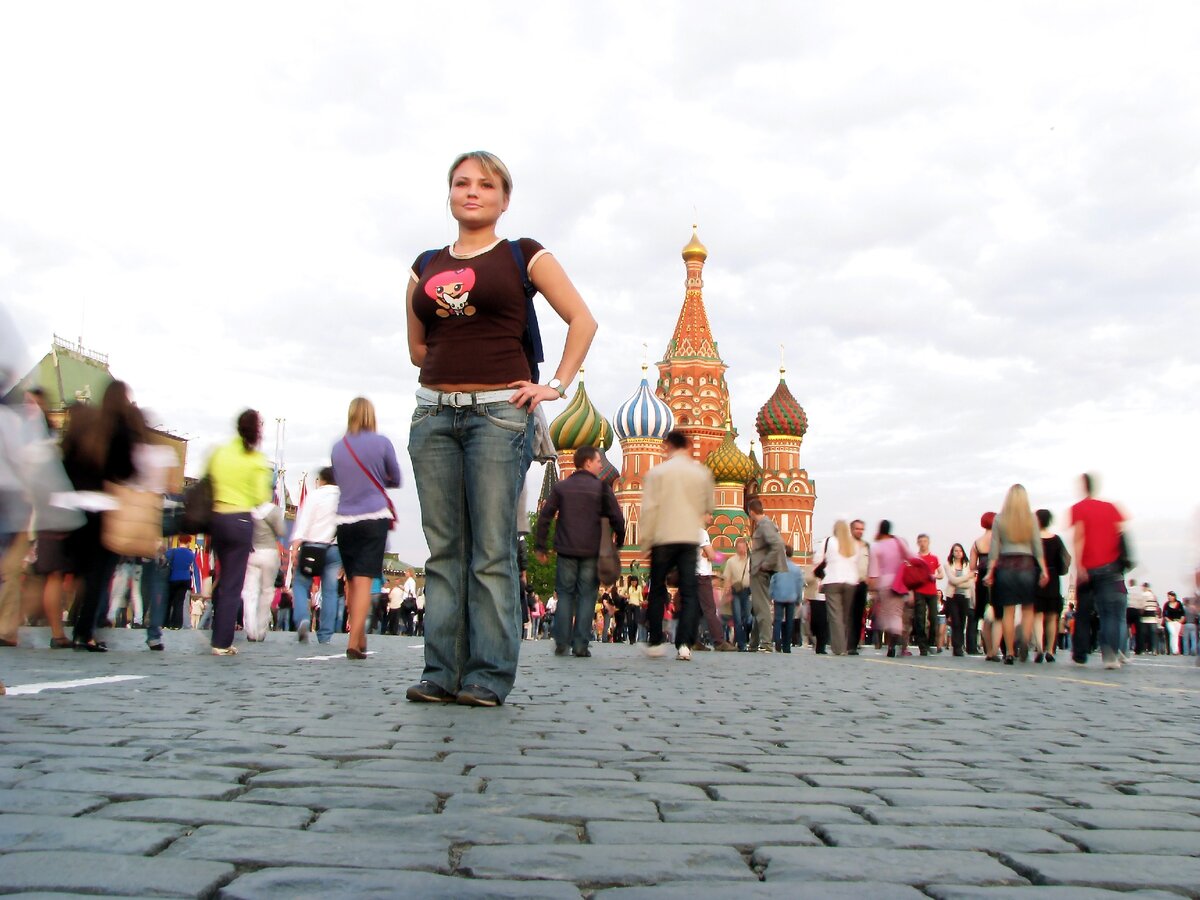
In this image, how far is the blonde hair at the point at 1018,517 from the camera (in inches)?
555

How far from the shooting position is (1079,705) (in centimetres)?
729

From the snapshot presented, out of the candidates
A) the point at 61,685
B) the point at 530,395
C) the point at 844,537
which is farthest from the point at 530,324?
the point at 844,537

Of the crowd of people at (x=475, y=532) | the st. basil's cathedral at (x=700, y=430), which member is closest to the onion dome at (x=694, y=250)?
the st. basil's cathedral at (x=700, y=430)

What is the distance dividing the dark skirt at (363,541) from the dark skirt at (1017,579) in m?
7.12

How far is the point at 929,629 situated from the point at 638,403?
72.6 meters

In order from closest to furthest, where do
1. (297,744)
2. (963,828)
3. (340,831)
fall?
(340,831)
(963,828)
(297,744)

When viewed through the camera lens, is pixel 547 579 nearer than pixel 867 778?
No

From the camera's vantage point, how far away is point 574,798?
3.13m

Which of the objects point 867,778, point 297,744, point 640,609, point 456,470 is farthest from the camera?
point 640,609

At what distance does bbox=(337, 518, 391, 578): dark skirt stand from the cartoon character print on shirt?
4735 millimetres

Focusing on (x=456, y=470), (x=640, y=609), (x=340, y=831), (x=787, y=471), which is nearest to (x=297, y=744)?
(x=340, y=831)

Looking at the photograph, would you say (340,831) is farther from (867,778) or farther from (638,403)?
(638,403)

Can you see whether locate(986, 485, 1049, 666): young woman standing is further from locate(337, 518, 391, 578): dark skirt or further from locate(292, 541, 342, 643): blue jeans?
locate(337, 518, 391, 578): dark skirt

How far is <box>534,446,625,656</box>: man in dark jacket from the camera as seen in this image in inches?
496
